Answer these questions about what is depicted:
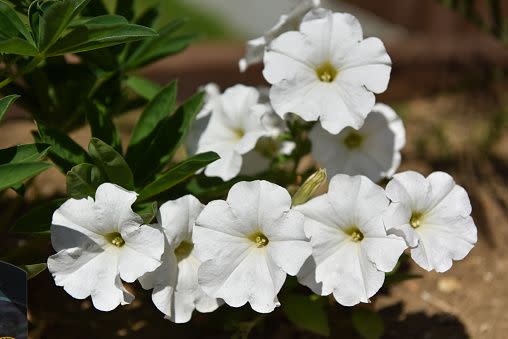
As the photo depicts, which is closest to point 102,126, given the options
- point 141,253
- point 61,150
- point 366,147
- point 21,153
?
point 61,150

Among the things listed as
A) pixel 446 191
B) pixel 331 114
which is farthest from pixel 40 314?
pixel 446 191

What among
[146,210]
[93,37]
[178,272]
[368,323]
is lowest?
[368,323]

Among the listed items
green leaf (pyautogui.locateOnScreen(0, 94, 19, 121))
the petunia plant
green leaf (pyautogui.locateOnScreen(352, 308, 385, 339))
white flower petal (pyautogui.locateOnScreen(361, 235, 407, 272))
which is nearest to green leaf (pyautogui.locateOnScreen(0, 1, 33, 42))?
the petunia plant

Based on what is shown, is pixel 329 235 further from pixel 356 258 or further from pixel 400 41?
pixel 400 41

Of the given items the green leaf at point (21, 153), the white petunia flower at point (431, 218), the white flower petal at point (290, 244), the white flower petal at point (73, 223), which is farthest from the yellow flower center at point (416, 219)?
the green leaf at point (21, 153)

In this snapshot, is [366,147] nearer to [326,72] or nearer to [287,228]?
[326,72]

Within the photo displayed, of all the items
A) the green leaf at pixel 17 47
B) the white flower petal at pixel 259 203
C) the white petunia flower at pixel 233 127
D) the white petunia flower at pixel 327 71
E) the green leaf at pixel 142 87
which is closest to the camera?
the green leaf at pixel 17 47

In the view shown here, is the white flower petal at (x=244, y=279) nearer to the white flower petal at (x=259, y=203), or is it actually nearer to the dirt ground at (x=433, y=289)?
the white flower petal at (x=259, y=203)
